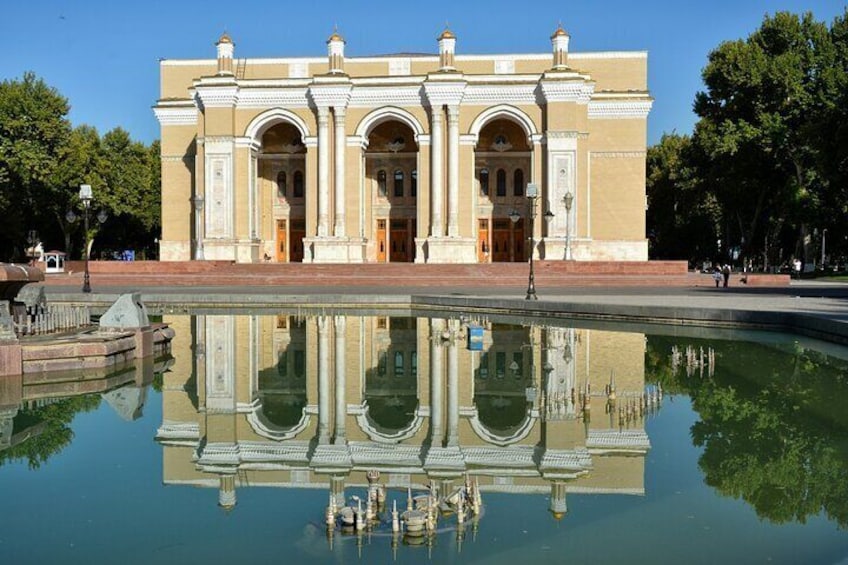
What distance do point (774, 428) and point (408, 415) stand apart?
4.58 meters

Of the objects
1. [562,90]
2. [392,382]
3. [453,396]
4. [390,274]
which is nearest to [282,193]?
[390,274]

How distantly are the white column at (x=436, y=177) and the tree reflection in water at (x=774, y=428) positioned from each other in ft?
102

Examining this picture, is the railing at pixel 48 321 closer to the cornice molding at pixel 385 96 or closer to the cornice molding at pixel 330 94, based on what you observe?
the cornice molding at pixel 330 94

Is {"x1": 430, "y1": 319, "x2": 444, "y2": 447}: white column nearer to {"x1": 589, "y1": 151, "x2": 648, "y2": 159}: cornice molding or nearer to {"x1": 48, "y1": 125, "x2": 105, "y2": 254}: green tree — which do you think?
{"x1": 589, "y1": 151, "x2": 648, "y2": 159}: cornice molding

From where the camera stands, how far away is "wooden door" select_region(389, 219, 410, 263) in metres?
54.5

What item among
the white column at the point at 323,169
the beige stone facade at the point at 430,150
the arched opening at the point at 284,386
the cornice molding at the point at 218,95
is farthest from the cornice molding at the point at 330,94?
the arched opening at the point at 284,386

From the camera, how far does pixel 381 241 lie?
179 ft

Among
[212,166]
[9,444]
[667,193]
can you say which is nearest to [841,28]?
[667,193]

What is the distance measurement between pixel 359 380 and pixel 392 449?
4.99m

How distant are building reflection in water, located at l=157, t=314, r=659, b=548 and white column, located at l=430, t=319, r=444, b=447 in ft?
0.13

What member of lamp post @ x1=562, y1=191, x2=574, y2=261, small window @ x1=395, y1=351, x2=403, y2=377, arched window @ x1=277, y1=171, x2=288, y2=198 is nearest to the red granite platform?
lamp post @ x1=562, y1=191, x2=574, y2=261

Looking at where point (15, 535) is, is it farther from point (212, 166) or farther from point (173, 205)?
point (173, 205)

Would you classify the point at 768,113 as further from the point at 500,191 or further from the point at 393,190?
the point at 393,190

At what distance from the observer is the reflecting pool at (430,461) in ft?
22.0
